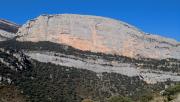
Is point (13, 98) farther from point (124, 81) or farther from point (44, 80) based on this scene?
point (124, 81)

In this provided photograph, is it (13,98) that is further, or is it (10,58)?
(10,58)

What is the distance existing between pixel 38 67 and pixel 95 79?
23.2 meters

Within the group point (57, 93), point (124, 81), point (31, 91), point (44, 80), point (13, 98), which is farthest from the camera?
point (124, 81)

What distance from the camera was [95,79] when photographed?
18875cm

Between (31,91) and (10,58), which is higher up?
(10,58)

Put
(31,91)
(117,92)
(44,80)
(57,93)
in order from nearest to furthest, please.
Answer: (31,91) → (57,93) → (44,80) → (117,92)

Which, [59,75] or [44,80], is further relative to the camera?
[59,75]

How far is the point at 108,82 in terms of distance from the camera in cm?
19050

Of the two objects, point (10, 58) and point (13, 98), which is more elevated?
point (10, 58)

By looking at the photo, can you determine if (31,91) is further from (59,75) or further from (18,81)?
(59,75)

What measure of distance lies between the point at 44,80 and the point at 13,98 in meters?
42.7

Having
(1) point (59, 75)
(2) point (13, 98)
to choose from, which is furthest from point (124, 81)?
(2) point (13, 98)

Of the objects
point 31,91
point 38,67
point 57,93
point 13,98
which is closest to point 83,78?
point 38,67

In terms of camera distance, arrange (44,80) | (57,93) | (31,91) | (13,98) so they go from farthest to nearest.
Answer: (44,80)
(57,93)
(31,91)
(13,98)
